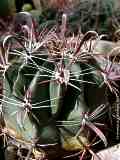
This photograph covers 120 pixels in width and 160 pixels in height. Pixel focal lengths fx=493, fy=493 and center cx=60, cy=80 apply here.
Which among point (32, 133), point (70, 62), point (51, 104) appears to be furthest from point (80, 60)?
point (32, 133)

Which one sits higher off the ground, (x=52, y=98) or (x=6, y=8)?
(x=52, y=98)

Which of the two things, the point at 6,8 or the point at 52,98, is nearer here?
the point at 52,98

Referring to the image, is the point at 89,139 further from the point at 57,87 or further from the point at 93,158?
the point at 57,87

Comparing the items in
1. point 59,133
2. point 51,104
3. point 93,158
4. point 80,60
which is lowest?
point 93,158

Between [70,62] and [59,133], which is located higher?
[70,62]

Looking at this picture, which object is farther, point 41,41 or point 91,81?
point 41,41

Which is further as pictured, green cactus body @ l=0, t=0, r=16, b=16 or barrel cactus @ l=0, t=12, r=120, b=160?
green cactus body @ l=0, t=0, r=16, b=16

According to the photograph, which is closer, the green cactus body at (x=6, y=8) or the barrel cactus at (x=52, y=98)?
the barrel cactus at (x=52, y=98)
